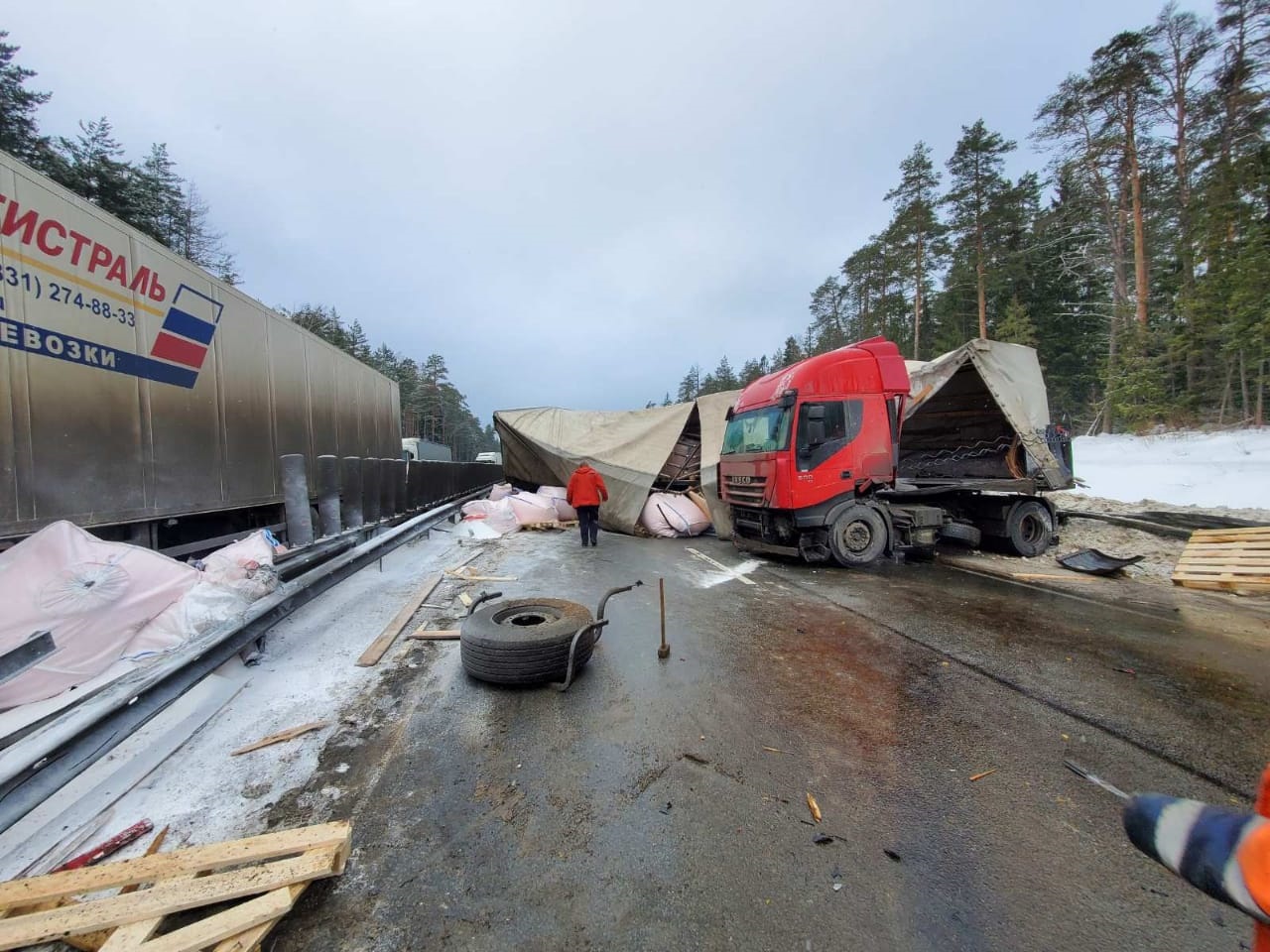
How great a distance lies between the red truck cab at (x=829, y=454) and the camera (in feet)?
25.3

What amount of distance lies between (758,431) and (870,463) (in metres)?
1.89

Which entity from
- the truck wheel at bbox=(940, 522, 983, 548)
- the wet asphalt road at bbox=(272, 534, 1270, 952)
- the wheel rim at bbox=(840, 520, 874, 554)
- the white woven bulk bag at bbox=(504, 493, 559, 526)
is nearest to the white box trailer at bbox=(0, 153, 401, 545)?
the wet asphalt road at bbox=(272, 534, 1270, 952)

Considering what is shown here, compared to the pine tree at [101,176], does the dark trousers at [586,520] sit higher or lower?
lower

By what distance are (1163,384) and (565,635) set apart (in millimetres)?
29835

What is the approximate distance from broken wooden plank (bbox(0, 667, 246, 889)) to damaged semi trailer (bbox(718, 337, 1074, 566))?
274 inches

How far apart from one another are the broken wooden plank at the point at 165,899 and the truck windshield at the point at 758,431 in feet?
23.5

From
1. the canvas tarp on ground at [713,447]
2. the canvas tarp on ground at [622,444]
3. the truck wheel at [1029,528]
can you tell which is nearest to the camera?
the truck wheel at [1029,528]

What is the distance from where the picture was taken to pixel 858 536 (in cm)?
810

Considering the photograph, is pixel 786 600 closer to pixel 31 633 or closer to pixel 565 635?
pixel 565 635

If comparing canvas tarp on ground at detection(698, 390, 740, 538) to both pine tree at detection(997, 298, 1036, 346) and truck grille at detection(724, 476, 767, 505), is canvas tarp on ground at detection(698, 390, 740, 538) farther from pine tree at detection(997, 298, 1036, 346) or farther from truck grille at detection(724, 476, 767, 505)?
pine tree at detection(997, 298, 1036, 346)

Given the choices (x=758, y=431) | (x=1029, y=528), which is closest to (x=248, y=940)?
(x=758, y=431)

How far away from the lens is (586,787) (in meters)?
2.51

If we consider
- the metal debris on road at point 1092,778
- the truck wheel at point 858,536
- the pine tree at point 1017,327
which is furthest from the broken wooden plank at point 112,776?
the pine tree at point 1017,327

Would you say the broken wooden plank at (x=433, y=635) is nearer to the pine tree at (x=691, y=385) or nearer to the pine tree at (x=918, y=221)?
the pine tree at (x=918, y=221)
